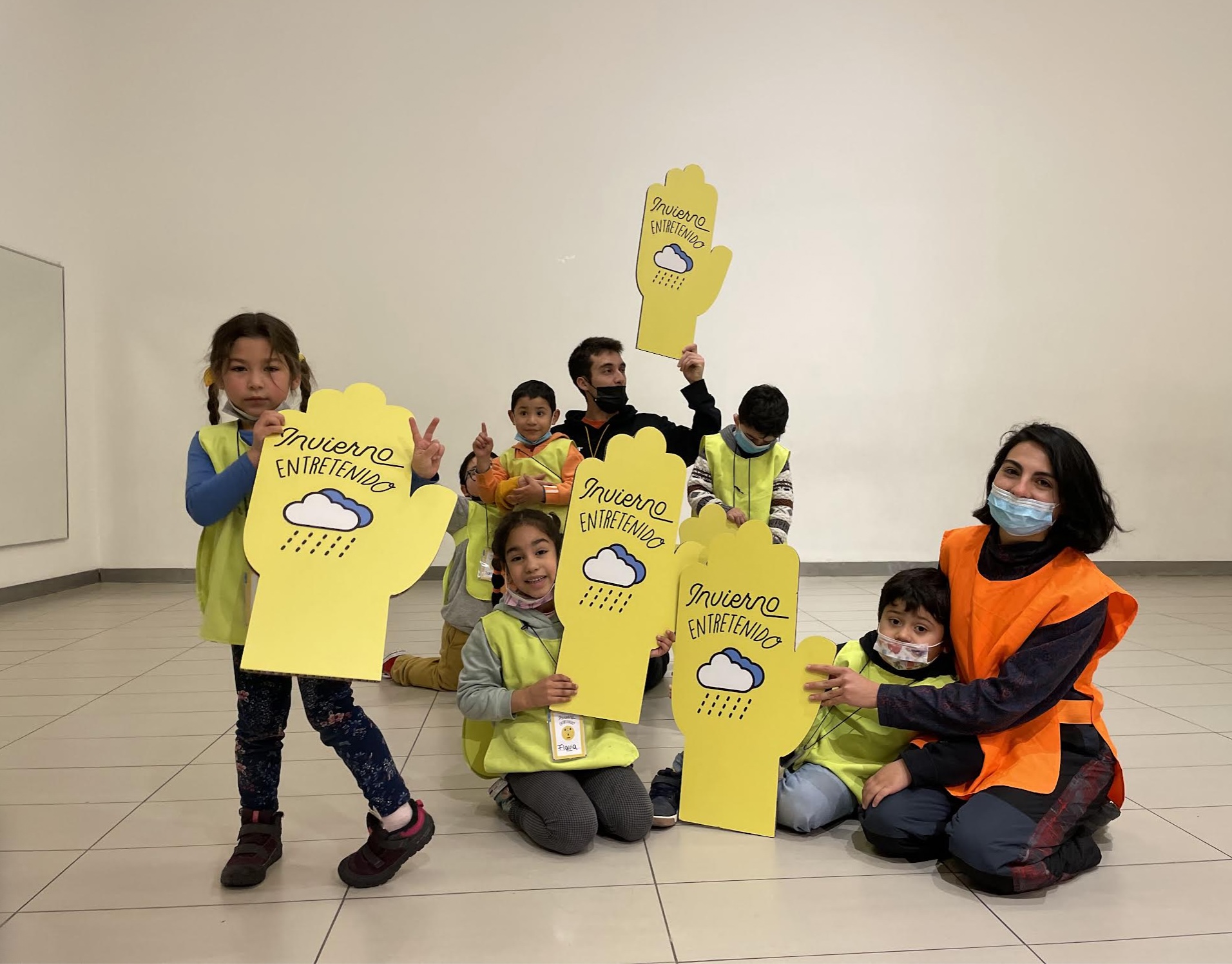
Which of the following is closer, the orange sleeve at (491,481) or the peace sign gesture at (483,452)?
the peace sign gesture at (483,452)

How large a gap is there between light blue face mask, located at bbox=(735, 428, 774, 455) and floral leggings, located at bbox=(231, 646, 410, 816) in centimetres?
160

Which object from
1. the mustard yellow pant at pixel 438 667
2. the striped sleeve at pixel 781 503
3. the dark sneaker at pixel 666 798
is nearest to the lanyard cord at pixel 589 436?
the striped sleeve at pixel 781 503

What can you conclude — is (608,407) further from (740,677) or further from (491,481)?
(740,677)

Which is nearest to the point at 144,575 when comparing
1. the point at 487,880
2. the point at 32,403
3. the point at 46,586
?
the point at 46,586

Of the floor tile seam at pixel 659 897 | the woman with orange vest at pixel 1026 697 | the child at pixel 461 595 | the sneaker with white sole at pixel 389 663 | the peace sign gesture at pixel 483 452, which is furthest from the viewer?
the sneaker with white sole at pixel 389 663

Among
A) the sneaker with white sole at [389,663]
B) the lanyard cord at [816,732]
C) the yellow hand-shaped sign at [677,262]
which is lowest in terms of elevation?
the sneaker with white sole at [389,663]

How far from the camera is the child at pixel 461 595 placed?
3.00m

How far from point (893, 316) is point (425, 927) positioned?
4981mm

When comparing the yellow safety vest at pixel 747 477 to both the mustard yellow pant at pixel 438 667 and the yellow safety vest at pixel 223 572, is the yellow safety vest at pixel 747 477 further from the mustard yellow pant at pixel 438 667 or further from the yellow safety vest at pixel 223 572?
the yellow safety vest at pixel 223 572

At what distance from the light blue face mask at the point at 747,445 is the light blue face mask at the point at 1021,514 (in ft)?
3.69

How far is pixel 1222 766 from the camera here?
96.7 inches

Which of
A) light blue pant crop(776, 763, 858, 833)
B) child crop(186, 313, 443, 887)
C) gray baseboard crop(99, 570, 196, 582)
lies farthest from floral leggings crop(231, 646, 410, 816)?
gray baseboard crop(99, 570, 196, 582)

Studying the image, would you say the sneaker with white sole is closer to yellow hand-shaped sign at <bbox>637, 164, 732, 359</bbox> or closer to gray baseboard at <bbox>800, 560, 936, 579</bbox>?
yellow hand-shaped sign at <bbox>637, 164, 732, 359</bbox>

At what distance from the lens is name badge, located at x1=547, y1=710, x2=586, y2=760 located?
2.01 m
